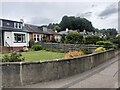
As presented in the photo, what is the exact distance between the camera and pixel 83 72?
1061cm

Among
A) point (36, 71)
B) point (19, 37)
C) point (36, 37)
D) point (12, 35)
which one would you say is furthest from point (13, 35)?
point (36, 71)

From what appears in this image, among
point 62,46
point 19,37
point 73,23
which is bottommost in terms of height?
point 62,46

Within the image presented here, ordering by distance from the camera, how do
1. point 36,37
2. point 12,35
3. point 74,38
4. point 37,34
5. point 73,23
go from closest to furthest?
1. point 12,35
2. point 74,38
3. point 36,37
4. point 37,34
5. point 73,23

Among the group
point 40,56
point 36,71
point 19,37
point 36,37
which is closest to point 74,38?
point 36,37

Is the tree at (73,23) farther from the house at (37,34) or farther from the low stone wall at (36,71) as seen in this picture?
the low stone wall at (36,71)

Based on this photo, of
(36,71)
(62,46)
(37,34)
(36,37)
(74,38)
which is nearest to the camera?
(36,71)

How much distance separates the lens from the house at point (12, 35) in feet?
98.4

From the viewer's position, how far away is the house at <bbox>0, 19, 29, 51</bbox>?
98.4ft

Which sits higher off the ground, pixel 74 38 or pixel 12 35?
pixel 12 35

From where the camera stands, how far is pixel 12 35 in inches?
1222

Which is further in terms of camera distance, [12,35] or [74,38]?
[74,38]

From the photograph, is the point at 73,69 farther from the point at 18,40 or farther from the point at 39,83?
the point at 18,40

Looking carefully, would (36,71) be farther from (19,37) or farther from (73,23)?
(73,23)

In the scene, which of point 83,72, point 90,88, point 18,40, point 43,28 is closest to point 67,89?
point 90,88
